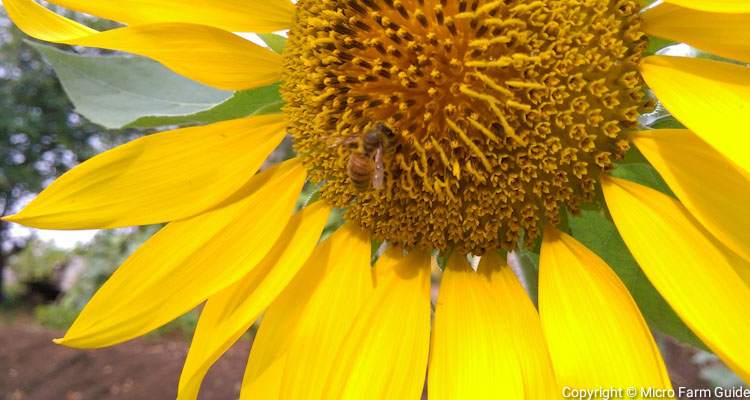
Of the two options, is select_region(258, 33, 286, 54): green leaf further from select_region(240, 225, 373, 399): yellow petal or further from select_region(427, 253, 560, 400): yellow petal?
select_region(427, 253, 560, 400): yellow petal

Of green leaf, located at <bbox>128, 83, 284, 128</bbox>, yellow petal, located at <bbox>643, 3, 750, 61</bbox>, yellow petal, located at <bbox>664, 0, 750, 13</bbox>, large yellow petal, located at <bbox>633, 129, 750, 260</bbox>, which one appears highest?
yellow petal, located at <bbox>664, 0, 750, 13</bbox>

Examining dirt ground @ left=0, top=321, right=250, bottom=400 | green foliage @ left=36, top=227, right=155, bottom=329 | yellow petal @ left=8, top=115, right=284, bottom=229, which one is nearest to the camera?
yellow petal @ left=8, top=115, right=284, bottom=229

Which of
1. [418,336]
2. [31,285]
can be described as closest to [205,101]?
[418,336]

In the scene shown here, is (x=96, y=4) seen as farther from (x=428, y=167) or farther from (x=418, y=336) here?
(x=418, y=336)

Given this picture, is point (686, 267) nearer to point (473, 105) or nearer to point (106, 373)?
point (473, 105)

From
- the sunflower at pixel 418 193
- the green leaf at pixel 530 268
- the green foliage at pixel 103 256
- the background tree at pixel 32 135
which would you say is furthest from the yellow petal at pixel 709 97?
the background tree at pixel 32 135

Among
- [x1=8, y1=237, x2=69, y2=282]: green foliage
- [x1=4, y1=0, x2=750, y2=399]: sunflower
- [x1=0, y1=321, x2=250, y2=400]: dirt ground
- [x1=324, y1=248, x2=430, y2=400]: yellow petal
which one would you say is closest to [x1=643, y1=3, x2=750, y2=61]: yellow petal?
[x1=4, y1=0, x2=750, y2=399]: sunflower
